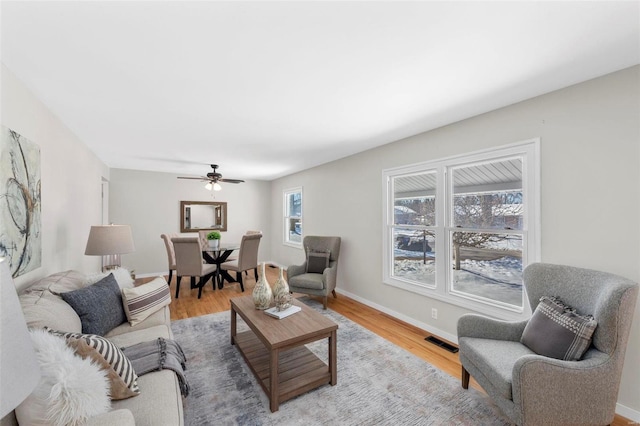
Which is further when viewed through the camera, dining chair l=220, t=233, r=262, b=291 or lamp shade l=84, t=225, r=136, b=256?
dining chair l=220, t=233, r=262, b=291

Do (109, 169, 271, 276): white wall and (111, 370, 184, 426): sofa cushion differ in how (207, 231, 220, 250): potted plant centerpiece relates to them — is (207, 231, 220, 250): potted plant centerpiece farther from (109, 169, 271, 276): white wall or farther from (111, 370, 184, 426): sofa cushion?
(111, 370, 184, 426): sofa cushion

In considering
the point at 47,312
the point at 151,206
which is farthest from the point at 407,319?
the point at 151,206

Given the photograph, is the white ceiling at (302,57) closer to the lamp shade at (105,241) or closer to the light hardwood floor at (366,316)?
the lamp shade at (105,241)

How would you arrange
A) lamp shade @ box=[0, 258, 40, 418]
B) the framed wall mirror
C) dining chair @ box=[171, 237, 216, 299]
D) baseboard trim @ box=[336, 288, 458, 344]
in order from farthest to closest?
the framed wall mirror
dining chair @ box=[171, 237, 216, 299]
baseboard trim @ box=[336, 288, 458, 344]
lamp shade @ box=[0, 258, 40, 418]

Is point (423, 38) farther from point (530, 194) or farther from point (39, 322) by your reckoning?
point (39, 322)

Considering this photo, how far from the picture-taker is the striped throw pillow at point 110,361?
135cm

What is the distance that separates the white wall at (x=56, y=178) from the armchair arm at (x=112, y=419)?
136 cm

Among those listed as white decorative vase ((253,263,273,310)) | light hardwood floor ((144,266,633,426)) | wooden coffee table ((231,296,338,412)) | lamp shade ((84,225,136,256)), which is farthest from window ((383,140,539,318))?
lamp shade ((84,225,136,256))

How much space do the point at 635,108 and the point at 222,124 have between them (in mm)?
3320

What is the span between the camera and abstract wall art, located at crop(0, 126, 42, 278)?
1650 millimetres

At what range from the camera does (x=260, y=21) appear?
1.35 metres

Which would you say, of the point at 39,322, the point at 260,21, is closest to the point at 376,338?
the point at 39,322

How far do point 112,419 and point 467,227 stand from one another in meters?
3.08

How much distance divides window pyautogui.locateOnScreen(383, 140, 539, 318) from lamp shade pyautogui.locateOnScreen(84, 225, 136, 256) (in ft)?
10.8
